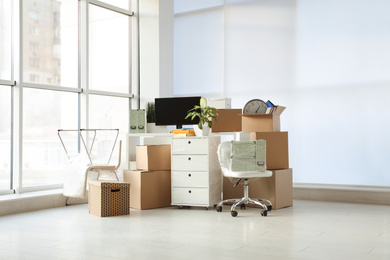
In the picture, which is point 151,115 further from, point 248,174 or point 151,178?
point 248,174

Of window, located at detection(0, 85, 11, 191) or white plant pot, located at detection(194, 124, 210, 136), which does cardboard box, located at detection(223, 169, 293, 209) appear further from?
window, located at detection(0, 85, 11, 191)

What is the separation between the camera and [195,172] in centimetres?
504

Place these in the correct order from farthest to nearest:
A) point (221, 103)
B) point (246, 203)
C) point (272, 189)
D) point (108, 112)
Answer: point (108, 112), point (221, 103), point (272, 189), point (246, 203)

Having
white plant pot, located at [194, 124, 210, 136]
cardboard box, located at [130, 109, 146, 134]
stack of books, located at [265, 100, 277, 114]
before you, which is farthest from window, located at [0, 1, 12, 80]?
stack of books, located at [265, 100, 277, 114]

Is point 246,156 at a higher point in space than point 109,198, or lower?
higher

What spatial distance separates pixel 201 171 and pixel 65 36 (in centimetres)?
281

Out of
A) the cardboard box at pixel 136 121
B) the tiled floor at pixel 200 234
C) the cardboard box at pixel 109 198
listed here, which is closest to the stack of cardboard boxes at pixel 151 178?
the tiled floor at pixel 200 234

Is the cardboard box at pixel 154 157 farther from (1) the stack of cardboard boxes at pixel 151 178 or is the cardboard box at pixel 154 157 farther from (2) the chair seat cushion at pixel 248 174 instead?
(2) the chair seat cushion at pixel 248 174

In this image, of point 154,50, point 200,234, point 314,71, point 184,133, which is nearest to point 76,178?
point 184,133

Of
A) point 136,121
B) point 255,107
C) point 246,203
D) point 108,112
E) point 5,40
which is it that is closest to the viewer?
point 246,203

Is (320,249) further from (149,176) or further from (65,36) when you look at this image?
(65,36)

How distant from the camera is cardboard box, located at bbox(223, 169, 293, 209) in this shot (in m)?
5.04

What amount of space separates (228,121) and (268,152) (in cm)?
58

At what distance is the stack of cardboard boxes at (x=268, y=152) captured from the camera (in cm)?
508
